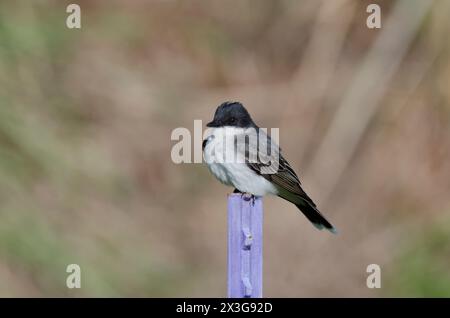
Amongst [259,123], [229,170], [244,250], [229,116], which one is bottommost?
[244,250]

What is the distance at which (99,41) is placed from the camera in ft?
28.1

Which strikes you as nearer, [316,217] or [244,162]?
[244,162]

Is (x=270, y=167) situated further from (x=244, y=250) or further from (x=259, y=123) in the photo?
(x=259, y=123)

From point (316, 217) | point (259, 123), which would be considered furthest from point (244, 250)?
point (259, 123)

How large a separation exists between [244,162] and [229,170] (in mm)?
119

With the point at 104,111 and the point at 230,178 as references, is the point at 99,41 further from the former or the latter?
the point at 230,178

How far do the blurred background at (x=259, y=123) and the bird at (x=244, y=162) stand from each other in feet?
8.55

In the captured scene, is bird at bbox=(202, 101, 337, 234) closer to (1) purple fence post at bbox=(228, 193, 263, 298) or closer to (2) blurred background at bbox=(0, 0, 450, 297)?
(1) purple fence post at bbox=(228, 193, 263, 298)

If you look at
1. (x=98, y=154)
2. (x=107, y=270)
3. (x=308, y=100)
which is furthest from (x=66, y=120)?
(x=308, y=100)

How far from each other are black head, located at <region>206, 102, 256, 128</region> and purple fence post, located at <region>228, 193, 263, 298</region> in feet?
3.29

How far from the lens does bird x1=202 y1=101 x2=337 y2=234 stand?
5.36 metres

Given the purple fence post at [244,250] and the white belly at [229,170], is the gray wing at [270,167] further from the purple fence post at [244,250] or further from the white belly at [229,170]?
the purple fence post at [244,250]

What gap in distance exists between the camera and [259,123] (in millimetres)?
8906

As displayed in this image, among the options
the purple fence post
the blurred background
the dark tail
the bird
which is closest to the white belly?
the bird
